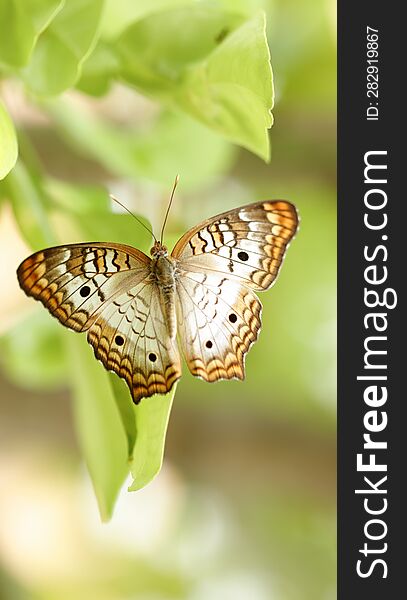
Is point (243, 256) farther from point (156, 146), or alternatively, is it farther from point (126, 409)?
point (156, 146)

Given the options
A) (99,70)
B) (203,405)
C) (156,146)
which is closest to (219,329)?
(99,70)

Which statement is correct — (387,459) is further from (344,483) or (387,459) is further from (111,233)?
(111,233)

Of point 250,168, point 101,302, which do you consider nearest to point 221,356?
point 101,302

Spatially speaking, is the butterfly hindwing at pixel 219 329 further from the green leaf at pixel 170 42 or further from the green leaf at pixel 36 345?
the green leaf at pixel 36 345

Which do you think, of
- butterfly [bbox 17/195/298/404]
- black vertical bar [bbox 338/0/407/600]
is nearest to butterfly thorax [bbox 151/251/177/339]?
butterfly [bbox 17/195/298/404]

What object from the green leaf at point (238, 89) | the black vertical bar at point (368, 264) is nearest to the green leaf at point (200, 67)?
the green leaf at point (238, 89)

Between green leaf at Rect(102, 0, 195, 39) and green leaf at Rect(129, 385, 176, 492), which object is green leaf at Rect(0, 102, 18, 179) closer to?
green leaf at Rect(129, 385, 176, 492)
